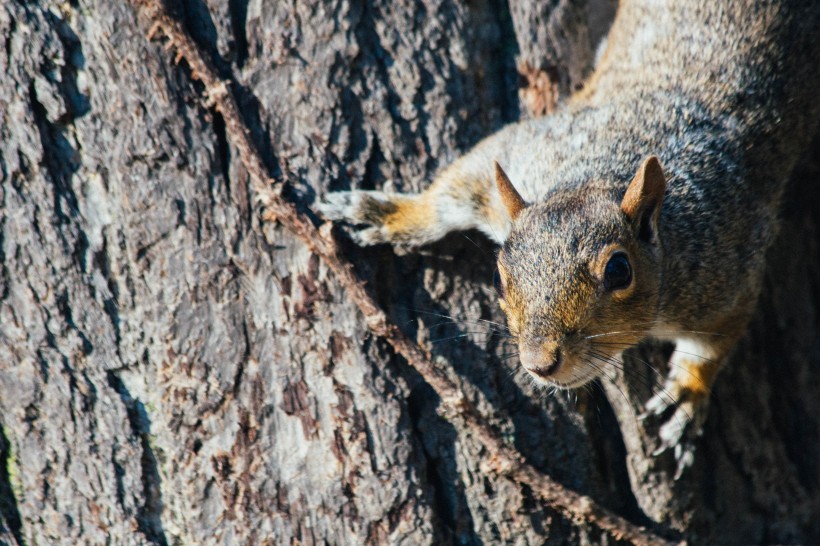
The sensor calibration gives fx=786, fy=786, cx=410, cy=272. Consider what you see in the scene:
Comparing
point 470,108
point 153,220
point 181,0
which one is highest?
point 181,0

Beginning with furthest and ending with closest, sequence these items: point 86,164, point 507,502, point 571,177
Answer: point 571,177 → point 507,502 → point 86,164

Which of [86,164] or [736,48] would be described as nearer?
[86,164]

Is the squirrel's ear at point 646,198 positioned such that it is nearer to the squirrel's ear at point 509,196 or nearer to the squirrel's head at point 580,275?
the squirrel's head at point 580,275

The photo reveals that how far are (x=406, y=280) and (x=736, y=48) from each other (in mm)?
1374

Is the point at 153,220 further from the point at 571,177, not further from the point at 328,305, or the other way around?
the point at 571,177

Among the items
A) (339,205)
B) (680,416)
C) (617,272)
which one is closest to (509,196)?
(617,272)

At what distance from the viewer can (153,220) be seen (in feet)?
7.12

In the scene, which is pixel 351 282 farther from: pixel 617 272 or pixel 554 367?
pixel 617 272

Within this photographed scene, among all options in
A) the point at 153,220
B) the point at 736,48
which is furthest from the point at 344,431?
the point at 736,48

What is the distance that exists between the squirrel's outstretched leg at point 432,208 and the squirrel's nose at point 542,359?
557 millimetres

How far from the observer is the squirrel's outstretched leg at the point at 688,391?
8.41 ft

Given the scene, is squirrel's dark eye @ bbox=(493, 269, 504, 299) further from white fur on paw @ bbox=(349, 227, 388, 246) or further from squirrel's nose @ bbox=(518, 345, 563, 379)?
white fur on paw @ bbox=(349, 227, 388, 246)

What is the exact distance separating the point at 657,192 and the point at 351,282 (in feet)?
2.96

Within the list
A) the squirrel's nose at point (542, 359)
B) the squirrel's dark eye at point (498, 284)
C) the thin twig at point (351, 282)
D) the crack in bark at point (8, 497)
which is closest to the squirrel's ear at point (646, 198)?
the squirrel's dark eye at point (498, 284)
